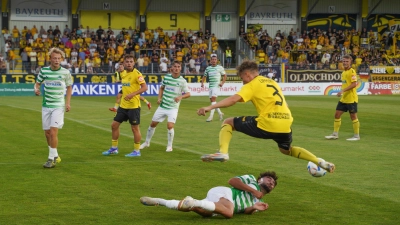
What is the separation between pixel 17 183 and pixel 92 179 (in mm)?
1218

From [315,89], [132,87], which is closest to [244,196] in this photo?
[132,87]

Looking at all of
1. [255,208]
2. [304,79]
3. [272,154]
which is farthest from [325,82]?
[255,208]

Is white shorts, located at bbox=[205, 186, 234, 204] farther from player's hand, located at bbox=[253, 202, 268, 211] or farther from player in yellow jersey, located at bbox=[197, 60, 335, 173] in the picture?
player in yellow jersey, located at bbox=[197, 60, 335, 173]

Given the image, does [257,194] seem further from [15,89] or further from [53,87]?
[15,89]

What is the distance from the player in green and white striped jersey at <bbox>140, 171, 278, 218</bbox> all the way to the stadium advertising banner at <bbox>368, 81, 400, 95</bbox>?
39897 millimetres

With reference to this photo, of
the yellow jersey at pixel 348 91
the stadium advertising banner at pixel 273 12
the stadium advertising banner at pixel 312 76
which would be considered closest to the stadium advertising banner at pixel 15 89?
the stadium advertising banner at pixel 312 76

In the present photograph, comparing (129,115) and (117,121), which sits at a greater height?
(129,115)

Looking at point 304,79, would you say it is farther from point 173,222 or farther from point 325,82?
point 173,222

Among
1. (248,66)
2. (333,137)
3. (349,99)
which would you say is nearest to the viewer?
(248,66)

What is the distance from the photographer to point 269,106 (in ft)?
31.0

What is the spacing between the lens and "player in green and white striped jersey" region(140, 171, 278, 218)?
8.00 m

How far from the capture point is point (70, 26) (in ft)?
183

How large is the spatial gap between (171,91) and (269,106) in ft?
21.0

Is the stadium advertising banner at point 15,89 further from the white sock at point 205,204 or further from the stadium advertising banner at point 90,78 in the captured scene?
the white sock at point 205,204
